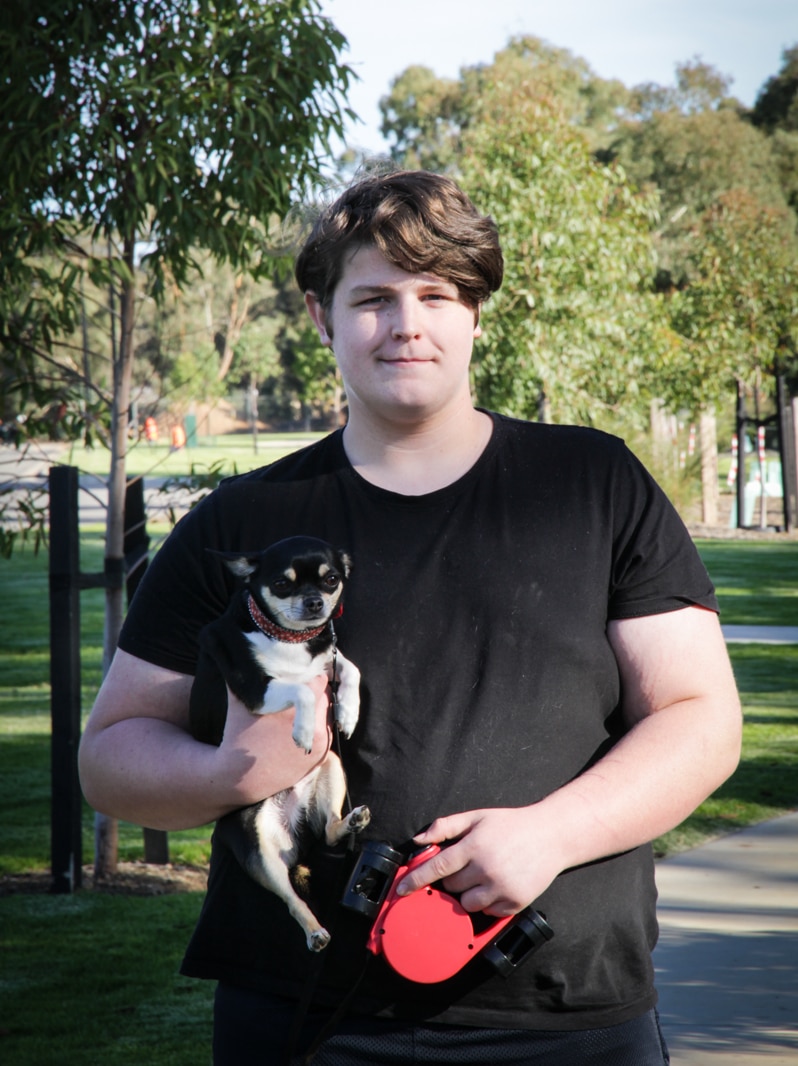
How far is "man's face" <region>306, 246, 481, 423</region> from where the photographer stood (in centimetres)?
183

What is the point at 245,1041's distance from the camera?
1.80 m

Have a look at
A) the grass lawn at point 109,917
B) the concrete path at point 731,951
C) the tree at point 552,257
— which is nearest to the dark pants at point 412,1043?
the concrete path at point 731,951

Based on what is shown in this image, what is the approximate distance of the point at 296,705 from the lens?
1.63m

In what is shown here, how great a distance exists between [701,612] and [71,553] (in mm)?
4378

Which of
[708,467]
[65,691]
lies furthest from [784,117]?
[65,691]

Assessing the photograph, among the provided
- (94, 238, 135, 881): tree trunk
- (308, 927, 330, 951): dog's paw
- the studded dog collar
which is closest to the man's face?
the studded dog collar

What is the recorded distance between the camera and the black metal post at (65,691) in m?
5.69

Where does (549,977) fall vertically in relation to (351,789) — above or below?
below

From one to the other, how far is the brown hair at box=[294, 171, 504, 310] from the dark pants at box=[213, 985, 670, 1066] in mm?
1091

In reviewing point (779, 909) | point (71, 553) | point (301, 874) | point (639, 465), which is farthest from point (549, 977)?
point (71, 553)

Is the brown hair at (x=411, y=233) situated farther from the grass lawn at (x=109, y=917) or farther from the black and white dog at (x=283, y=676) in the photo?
the grass lawn at (x=109, y=917)

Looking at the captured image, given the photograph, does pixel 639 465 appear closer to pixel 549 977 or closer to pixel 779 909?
pixel 549 977

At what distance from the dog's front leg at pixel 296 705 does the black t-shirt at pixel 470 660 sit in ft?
0.44

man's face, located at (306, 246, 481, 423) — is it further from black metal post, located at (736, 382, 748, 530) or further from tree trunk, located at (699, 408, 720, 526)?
tree trunk, located at (699, 408, 720, 526)
